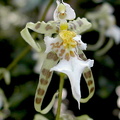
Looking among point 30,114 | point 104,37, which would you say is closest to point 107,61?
point 104,37

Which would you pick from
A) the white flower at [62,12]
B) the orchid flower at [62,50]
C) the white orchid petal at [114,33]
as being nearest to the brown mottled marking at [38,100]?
the orchid flower at [62,50]

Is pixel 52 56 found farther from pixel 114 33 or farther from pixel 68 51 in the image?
pixel 114 33

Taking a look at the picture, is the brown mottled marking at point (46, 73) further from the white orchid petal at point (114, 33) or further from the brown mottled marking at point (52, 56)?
the white orchid petal at point (114, 33)

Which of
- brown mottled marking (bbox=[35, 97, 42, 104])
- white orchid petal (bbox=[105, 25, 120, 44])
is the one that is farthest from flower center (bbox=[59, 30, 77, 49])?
white orchid petal (bbox=[105, 25, 120, 44])

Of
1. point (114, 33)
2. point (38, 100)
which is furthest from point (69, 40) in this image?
point (114, 33)

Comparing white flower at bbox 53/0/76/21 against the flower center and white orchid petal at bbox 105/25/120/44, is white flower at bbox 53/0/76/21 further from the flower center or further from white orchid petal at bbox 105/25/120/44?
white orchid petal at bbox 105/25/120/44

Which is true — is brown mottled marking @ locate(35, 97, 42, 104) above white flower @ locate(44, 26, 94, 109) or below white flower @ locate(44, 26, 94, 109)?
below

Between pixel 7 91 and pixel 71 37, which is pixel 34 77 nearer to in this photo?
pixel 7 91
